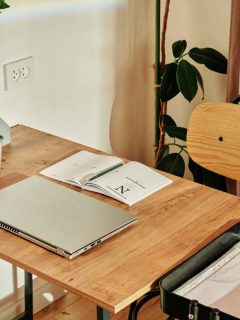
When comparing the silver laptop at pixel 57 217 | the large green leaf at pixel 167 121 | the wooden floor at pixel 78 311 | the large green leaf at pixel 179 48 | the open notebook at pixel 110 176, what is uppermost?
the large green leaf at pixel 179 48

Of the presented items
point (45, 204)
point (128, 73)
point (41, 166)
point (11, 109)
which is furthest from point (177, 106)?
point (45, 204)

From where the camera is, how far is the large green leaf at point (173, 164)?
289cm

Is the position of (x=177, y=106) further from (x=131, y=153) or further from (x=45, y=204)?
(x=45, y=204)

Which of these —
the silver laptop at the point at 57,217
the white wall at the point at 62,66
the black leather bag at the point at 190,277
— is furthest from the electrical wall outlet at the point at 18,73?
the black leather bag at the point at 190,277

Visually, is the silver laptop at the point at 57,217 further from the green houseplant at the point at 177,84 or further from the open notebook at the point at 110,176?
the green houseplant at the point at 177,84

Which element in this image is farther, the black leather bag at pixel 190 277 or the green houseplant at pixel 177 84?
the green houseplant at pixel 177 84

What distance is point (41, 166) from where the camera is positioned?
2.20m

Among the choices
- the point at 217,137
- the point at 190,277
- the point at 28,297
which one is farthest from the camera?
the point at 28,297

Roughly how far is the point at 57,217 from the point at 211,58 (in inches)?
45.1

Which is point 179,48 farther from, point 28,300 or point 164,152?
point 28,300

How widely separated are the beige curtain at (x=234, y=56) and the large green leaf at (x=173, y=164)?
31cm

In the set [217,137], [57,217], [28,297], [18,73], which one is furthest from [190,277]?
[18,73]

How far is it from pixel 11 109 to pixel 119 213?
2.54 feet

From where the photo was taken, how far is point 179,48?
2809mm
